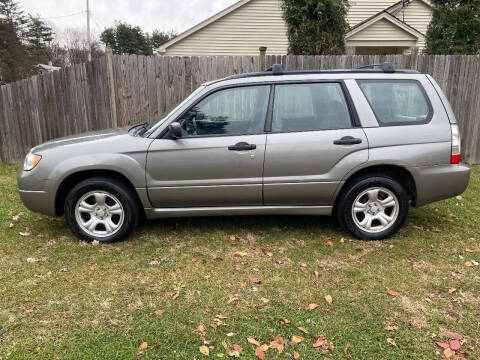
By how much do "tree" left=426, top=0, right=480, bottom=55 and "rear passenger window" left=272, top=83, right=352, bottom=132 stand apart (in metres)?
6.78

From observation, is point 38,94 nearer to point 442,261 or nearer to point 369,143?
point 369,143

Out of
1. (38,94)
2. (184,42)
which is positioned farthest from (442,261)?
(184,42)

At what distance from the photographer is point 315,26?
9602 mm

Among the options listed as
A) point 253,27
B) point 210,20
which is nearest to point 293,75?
point 210,20

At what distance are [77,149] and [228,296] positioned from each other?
2.27 meters

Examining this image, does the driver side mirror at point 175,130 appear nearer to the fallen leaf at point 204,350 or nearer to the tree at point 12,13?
the fallen leaf at point 204,350

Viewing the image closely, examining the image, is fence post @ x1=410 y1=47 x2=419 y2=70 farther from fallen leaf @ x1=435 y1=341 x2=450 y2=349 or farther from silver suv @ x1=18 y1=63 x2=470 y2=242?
fallen leaf @ x1=435 y1=341 x2=450 y2=349

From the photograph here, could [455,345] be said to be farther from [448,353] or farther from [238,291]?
[238,291]

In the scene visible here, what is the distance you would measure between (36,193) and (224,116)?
220 cm

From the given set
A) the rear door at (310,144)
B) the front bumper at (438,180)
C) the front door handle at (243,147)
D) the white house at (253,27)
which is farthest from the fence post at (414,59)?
the white house at (253,27)

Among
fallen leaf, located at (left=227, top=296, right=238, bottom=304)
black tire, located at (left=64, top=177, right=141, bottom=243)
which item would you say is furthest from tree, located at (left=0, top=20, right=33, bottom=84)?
fallen leaf, located at (left=227, top=296, right=238, bottom=304)

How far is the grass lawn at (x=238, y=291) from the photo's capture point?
260 centimetres

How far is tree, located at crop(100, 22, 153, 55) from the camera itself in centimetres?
4850

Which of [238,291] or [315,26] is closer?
[238,291]
